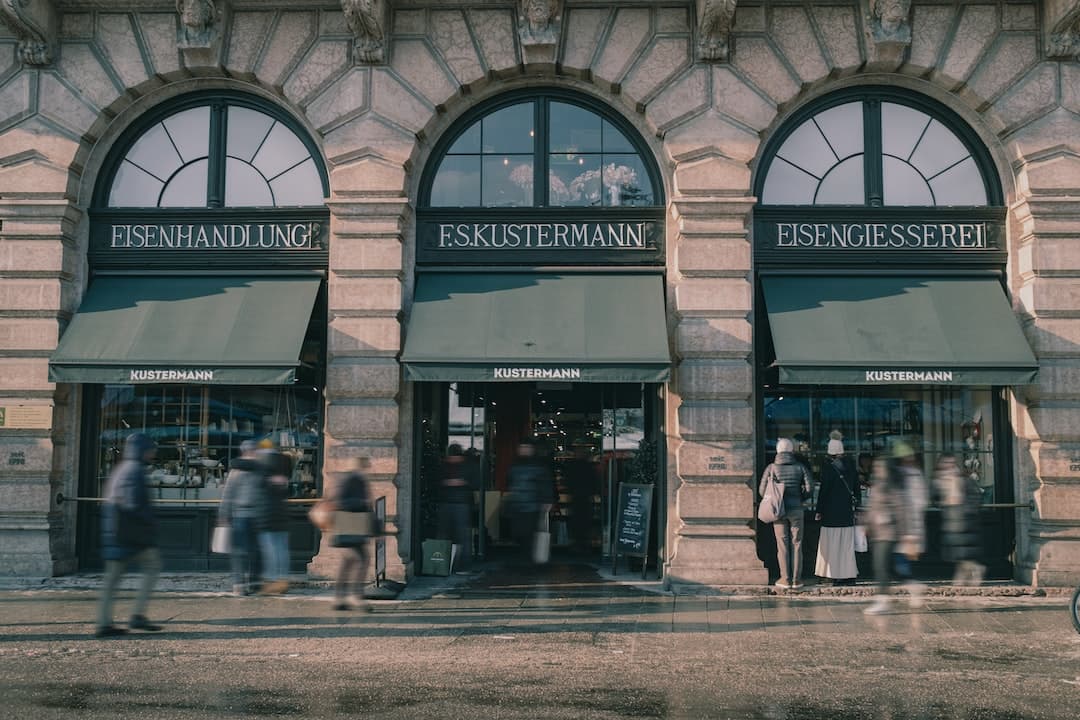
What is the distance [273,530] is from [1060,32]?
1175cm

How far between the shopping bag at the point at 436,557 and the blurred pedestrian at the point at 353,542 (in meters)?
2.13

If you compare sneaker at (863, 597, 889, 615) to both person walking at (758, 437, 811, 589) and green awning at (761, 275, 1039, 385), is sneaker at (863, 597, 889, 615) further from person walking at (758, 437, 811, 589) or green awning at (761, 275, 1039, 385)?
green awning at (761, 275, 1039, 385)

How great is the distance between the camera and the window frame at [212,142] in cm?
1364

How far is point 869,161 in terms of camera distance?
44.2 ft

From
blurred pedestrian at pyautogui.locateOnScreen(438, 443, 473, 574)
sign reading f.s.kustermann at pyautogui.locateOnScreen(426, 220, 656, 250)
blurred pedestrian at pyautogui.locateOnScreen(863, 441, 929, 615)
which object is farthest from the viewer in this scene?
sign reading f.s.kustermann at pyautogui.locateOnScreen(426, 220, 656, 250)

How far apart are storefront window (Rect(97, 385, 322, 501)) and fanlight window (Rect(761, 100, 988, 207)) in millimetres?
7181

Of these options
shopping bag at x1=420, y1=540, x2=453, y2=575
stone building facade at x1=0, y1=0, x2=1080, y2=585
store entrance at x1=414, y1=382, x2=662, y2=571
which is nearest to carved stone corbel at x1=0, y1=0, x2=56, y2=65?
stone building facade at x1=0, y1=0, x2=1080, y2=585

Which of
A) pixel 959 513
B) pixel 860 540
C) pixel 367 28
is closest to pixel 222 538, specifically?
pixel 367 28

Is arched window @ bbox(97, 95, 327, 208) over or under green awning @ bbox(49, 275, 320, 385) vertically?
over

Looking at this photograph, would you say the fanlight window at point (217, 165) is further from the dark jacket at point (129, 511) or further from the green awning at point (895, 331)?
the green awning at point (895, 331)

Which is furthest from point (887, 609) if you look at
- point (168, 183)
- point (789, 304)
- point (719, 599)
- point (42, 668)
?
point (168, 183)

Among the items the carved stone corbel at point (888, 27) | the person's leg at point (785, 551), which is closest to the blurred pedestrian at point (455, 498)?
the person's leg at point (785, 551)

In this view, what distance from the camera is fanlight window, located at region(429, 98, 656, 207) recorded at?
13.6 meters

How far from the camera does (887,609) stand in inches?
444
